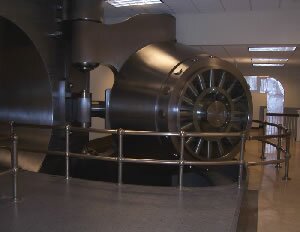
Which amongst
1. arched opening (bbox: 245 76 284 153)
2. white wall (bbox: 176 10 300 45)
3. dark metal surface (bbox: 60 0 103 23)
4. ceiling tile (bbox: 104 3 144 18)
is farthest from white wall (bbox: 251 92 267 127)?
dark metal surface (bbox: 60 0 103 23)

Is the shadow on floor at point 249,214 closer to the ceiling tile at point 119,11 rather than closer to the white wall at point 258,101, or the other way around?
the ceiling tile at point 119,11

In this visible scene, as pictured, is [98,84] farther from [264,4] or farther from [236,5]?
[264,4]

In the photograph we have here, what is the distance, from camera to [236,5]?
5.75m

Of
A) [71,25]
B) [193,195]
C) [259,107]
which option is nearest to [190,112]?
Result: [193,195]

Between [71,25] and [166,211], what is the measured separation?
8.95ft

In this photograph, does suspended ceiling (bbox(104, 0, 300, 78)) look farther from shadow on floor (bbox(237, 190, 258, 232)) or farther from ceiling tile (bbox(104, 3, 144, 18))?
shadow on floor (bbox(237, 190, 258, 232))

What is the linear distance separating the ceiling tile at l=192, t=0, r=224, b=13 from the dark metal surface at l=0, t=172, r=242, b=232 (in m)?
3.33

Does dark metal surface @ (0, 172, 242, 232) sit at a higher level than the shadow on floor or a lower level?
higher

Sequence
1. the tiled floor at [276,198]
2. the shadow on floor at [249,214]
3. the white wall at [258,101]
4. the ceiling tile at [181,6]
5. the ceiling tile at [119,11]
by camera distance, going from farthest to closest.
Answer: the white wall at [258,101] → the ceiling tile at [119,11] → the ceiling tile at [181,6] → the tiled floor at [276,198] → the shadow on floor at [249,214]

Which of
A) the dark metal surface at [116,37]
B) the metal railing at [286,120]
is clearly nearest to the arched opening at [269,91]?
the metal railing at [286,120]

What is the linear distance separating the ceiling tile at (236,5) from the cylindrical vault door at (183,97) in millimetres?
1551

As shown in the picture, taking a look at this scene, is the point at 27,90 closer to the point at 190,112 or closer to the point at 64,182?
the point at 64,182

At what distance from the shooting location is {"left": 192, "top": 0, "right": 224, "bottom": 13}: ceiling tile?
5.62 m

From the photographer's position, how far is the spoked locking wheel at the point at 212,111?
405cm
